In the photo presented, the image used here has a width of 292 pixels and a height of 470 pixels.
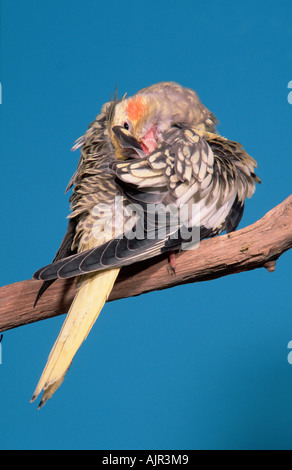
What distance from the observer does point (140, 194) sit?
1477mm

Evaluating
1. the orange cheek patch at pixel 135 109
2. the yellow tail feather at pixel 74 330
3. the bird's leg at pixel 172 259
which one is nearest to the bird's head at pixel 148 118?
the orange cheek patch at pixel 135 109

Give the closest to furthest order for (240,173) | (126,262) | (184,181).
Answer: (126,262) → (184,181) → (240,173)

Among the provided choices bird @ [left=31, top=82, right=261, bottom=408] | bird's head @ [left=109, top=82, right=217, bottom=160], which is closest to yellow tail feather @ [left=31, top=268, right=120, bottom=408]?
bird @ [left=31, top=82, right=261, bottom=408]

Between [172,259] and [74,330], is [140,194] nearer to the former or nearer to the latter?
[172,259]

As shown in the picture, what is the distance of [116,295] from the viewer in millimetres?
1629

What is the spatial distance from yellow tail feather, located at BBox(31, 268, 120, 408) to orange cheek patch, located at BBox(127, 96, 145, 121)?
0.54m

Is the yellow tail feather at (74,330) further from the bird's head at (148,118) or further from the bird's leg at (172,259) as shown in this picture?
the bird's head at (148,118)

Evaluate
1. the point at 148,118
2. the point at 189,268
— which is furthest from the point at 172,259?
the point at 148,118

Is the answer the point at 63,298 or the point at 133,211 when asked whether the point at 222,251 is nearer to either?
the point at 133,211

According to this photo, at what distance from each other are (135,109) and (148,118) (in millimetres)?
52

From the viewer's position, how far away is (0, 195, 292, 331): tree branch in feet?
4.81

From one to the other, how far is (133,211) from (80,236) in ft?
0.70

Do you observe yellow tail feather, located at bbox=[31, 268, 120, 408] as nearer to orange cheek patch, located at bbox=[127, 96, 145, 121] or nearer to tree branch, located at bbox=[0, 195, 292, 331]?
tree branch, located at bbox=[0, 195, 292, 331]

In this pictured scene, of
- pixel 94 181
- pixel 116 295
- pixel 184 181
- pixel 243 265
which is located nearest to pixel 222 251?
pixel 243 265
